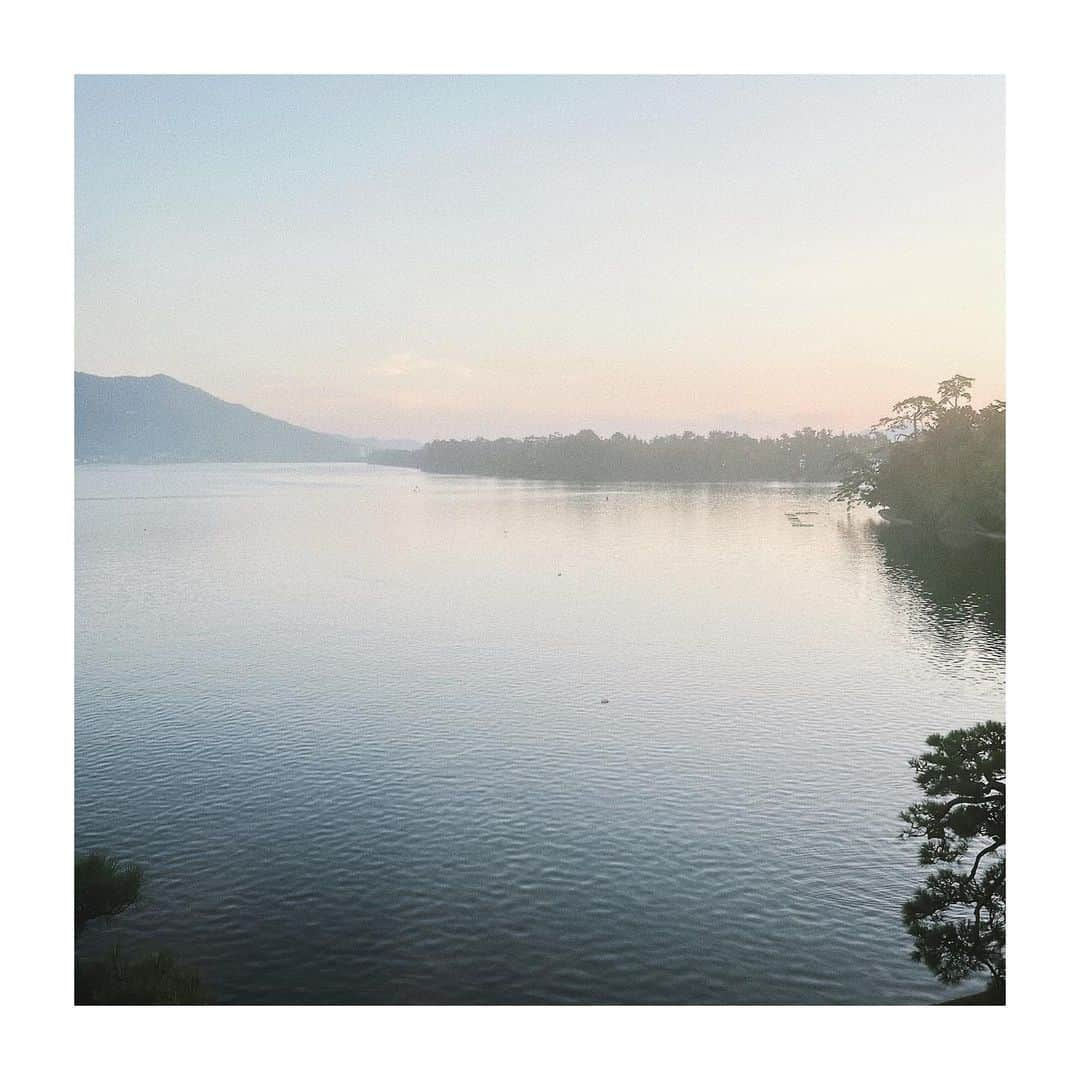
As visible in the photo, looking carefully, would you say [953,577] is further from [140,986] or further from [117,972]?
[140,986]

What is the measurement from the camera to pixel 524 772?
35.2 m

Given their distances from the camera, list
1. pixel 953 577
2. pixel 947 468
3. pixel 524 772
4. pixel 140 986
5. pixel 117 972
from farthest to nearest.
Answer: pixel 947 468
pixel 953 577
pixel 524 772
pixel 117 972
pixel 140 986

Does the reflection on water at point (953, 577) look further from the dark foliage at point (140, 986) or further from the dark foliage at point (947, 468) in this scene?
the dark foliage at point (140, 986)

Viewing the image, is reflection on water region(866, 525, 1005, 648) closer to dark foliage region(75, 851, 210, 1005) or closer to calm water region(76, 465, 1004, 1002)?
calm water region(76, 465, 1004, 1002)

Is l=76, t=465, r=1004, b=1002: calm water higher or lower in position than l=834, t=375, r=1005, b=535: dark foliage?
lower

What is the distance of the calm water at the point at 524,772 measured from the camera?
22672mm

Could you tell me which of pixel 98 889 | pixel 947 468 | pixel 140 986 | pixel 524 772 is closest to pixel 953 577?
pixel 947 468

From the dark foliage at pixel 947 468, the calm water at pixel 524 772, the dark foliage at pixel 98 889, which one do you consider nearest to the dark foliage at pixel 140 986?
the dark foliage at pixel 98 889

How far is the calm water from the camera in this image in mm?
22672

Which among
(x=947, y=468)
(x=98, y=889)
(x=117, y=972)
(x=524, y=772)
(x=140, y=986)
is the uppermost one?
(x=947, y=468)

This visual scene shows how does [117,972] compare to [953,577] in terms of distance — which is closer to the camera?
[117,972]

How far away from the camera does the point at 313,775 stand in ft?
113

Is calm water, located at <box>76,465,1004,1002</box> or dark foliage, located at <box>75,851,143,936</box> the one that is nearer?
dark foliage, located at <box>75,851,143,936</box>

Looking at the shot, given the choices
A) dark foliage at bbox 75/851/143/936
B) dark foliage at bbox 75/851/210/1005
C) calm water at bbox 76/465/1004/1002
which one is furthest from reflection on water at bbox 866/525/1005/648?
dark foliage at bbox 75/851/143/936
